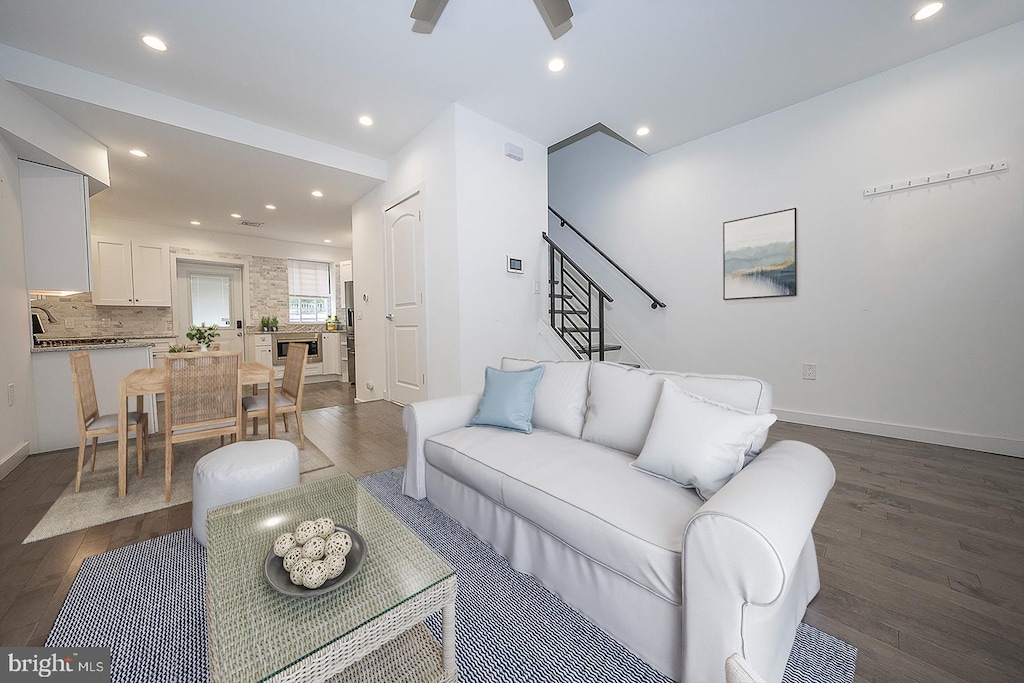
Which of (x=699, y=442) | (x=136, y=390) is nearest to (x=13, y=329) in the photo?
(x=136, y=390)

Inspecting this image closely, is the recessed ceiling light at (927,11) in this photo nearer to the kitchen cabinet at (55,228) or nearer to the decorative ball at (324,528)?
the decorative ball at (324,528)

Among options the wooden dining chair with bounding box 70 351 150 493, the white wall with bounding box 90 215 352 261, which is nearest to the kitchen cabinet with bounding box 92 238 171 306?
the white wall with bounding box 90 215 352 261

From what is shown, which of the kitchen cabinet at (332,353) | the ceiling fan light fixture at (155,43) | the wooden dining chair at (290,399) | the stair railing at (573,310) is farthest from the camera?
the kitchen cabinet at (332,353)

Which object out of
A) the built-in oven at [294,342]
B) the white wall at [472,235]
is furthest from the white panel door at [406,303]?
the built-in oven at [294,342]

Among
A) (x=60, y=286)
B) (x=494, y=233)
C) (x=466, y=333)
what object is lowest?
(x=466, y=333)

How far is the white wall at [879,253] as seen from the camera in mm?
2666

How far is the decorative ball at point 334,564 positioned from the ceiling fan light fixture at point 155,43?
11.6 feet

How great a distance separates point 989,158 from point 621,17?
2801 millimetres

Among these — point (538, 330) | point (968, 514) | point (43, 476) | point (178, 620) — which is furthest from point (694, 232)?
point (43, 476)

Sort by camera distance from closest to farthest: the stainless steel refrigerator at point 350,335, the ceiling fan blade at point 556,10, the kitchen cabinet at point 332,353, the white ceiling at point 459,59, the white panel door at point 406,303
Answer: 1. the ceiling fan blade at point 556,10
2. the white ceiling at point 459,59
3. the white panel door at point 406,303
4. the stainless steel refrigerator at point 350,335
5. the kitchen cabinet at point 332,353

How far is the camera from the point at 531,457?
1.69m

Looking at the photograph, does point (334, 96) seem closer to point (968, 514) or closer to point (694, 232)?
point (694, 232)

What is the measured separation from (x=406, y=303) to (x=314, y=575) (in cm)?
342

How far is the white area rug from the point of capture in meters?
1.95
